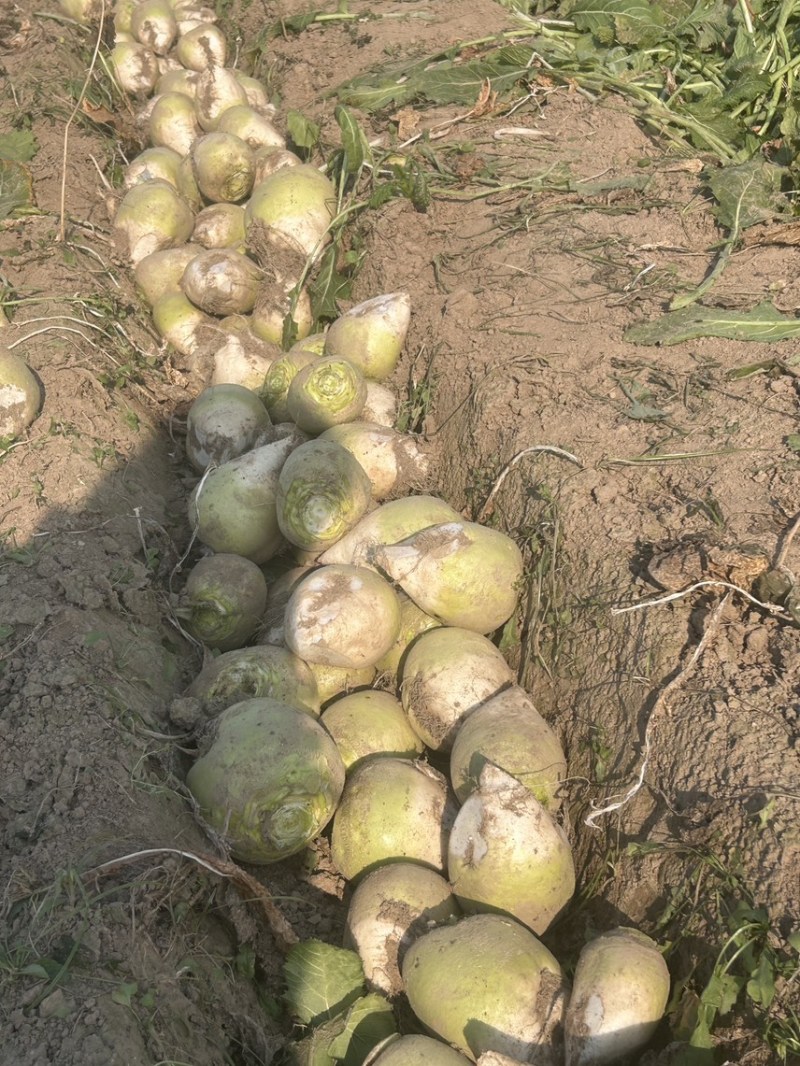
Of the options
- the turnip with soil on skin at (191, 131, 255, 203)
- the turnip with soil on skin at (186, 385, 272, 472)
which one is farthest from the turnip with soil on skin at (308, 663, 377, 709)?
the turnip with soil on skin at (191, 131, 255, 203)

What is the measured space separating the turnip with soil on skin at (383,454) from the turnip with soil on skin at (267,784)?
1373 mm

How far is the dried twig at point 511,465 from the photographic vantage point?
369 cm

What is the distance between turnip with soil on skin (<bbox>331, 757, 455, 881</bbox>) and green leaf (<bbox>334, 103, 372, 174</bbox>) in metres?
3.83

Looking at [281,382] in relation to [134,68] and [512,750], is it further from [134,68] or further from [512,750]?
[134,68]

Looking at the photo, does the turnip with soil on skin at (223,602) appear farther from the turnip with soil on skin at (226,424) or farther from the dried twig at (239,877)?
the dried twig at (239,877)

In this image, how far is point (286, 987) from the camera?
2668 millimetres

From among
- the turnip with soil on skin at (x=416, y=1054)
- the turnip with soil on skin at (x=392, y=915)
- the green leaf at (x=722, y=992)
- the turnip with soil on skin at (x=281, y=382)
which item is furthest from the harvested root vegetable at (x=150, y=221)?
the green leaf at (x=722, y=992)

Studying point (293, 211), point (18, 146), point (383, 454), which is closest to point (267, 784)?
point (383, 454)

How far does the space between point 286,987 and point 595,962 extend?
93 centimetres

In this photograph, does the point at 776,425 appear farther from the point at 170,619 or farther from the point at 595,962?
the point at 170,619

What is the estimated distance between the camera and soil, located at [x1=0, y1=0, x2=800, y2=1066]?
2344 millimetres

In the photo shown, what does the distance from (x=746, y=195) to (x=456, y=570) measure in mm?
2836

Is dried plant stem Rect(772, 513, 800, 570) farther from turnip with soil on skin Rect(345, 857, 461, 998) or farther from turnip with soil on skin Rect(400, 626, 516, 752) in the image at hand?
turnip with soil on skin Rect(345, 857, 461, 998)

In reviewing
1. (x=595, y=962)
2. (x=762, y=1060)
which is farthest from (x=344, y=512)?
(x=762, y=1060)
